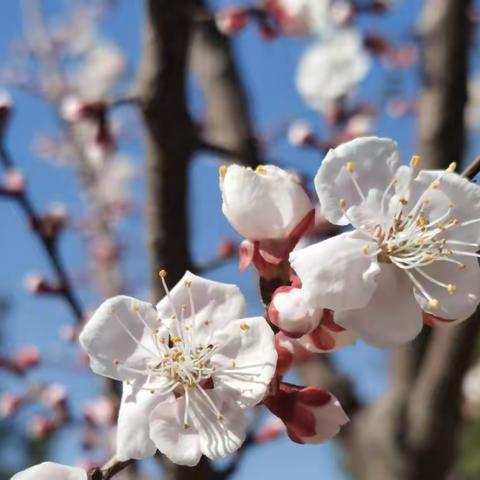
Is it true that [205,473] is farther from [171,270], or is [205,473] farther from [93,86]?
[93,86]

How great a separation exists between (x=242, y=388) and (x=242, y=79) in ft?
5.11

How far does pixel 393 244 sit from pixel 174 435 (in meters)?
0.29

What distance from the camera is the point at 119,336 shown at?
0.79 meters

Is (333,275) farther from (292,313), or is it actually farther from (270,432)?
(270,432)

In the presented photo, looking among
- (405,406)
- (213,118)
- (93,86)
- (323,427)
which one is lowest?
(93,86)

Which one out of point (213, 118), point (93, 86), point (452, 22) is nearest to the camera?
point (452, 22)

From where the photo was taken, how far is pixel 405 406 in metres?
1.75

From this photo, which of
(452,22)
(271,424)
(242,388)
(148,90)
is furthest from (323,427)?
(452,22)

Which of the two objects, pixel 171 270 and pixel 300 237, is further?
pixel 171 270

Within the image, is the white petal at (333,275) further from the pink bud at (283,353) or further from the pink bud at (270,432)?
the pink bud at (270,432)

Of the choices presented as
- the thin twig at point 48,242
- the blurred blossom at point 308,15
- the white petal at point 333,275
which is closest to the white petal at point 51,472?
the white petal at point 333,275

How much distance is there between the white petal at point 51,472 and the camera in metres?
0.74

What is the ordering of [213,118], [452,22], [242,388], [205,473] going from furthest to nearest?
[213,118], [452,22], [205,473], [242,388]

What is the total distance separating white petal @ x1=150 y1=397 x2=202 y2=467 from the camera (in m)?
0.75
